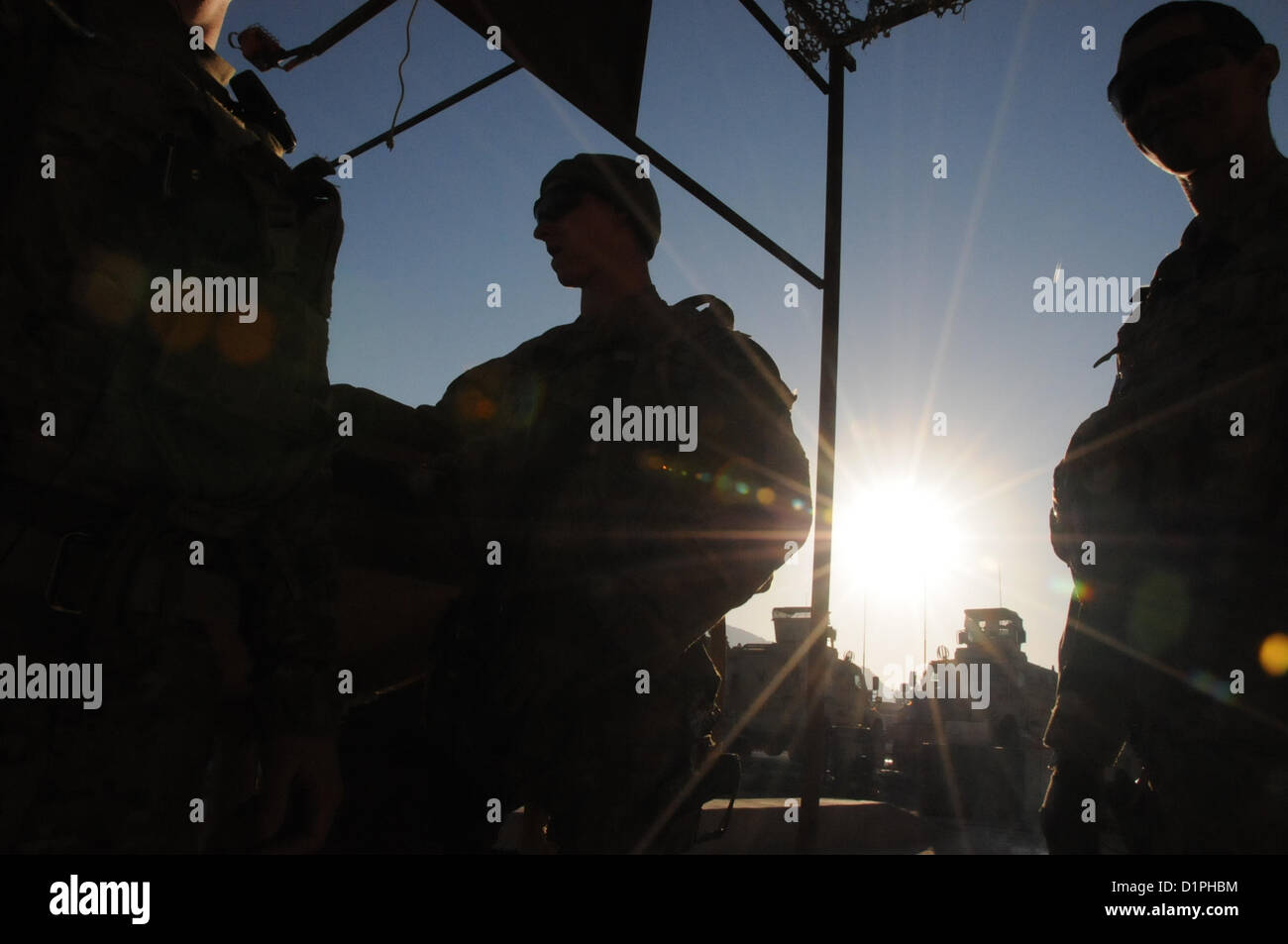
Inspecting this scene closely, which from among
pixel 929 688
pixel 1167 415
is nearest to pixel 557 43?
pixel 1167 415

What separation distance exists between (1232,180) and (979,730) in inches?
881

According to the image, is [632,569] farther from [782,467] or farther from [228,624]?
[228,624]

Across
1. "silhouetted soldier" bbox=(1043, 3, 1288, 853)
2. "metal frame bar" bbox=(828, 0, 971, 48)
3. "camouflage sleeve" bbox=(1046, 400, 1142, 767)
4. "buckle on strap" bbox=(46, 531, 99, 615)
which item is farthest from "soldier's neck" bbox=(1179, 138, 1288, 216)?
"metal frame bar" bbox=(828, 0, 971, 48)

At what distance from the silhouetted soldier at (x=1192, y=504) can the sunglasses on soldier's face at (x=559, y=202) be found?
1580mm

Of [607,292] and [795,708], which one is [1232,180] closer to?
[607,292]

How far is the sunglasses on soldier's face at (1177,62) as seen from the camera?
1867 millimetres

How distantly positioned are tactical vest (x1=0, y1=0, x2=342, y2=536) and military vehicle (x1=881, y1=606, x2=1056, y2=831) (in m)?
15.7

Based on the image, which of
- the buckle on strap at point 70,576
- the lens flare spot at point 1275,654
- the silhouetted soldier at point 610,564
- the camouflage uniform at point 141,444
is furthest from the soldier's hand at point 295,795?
the lens flare spot at point 1275,654

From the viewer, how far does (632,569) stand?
1938 mm

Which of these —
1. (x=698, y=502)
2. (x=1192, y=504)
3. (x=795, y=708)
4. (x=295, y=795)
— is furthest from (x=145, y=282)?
(x=795, y=708)

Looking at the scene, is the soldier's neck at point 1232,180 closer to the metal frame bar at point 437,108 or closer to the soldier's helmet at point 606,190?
the soldier's helmet at point 606,190

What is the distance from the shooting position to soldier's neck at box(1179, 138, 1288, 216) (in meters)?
1.87

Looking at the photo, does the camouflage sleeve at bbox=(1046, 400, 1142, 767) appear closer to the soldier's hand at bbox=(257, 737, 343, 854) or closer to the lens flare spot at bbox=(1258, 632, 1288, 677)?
the lens flare spot at bbox=(1258, 632, 1288, 677)

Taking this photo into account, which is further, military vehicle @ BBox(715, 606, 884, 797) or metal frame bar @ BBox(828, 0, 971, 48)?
military vehicle @ BBox(715, 606, 884, 797)
